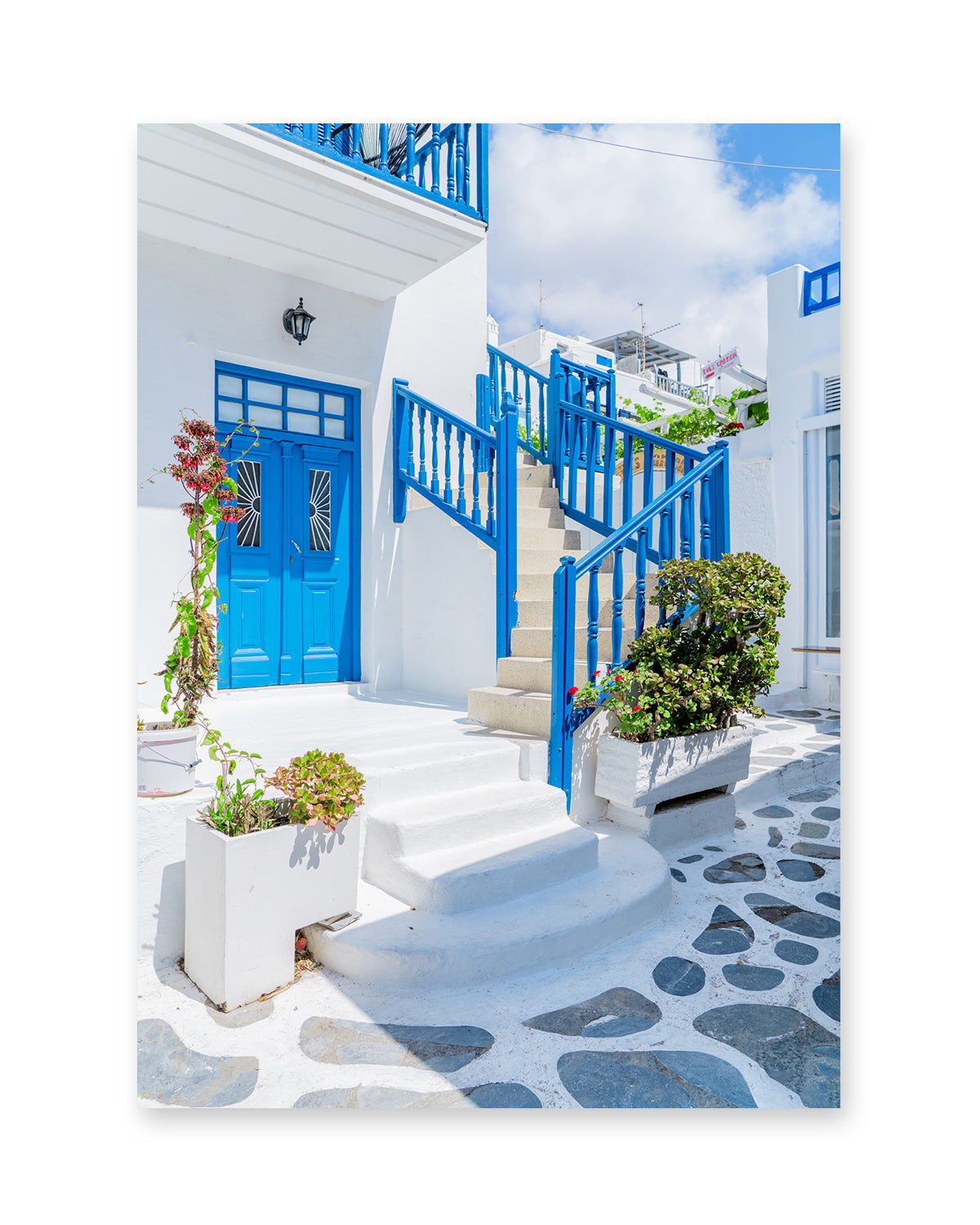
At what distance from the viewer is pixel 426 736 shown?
9.52 feet

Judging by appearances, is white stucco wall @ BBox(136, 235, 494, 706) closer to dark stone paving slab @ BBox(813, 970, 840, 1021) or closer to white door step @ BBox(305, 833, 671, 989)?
white door step @ BBox(305, 833, 671, 989)

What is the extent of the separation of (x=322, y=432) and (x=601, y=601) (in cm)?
194

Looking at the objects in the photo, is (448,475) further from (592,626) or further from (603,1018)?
(603,1018)

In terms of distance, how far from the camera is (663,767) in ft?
9.60

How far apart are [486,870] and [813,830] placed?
1.82 metres

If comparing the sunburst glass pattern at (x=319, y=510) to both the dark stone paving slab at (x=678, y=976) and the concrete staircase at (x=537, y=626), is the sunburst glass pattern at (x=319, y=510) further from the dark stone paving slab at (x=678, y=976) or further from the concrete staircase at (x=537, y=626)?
the dark stone paving slab at (x=678, y=976)

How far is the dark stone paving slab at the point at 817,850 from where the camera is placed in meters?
2.94

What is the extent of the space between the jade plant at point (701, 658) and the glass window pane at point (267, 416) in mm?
2291

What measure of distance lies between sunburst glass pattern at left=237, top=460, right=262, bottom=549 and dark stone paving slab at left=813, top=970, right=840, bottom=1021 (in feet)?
10.4

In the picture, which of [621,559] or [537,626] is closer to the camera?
[621,559]

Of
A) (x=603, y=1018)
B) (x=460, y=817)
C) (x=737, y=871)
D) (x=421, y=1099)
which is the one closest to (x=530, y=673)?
(x=460, y=817)

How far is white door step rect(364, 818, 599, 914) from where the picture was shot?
213 cm
